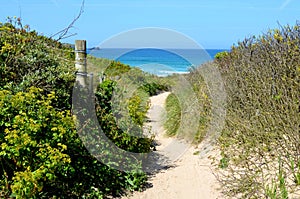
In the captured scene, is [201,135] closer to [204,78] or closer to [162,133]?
[162,133]

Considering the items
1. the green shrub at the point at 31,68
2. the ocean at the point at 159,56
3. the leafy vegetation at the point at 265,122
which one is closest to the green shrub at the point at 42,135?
the green shrub at the point at 31,68

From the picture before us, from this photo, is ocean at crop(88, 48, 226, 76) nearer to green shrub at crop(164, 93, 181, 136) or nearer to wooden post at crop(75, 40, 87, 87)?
wooden post at crop(75, 40, 87, 87)

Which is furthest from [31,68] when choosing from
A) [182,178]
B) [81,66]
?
[182,178]

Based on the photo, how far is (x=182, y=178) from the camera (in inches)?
211

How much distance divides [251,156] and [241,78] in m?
1.99

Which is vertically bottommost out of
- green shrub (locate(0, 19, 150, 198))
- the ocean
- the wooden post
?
green shrub (locate(0, 19, 150, 198))

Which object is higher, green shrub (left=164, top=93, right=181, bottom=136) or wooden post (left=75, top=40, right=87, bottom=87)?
wooden post (left=75, top=40, right=87, bottom=87)

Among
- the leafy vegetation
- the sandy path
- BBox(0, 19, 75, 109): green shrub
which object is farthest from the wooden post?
the leafy vegetation

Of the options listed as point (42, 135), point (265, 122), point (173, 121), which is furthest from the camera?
point (173, 121)

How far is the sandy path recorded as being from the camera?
4.77m

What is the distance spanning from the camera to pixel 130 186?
16.2ft

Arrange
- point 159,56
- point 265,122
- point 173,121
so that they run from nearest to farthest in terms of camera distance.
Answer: point 265,122, point 173,121, point 159,56

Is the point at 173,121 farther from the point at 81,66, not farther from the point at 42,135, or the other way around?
the point at 42,135

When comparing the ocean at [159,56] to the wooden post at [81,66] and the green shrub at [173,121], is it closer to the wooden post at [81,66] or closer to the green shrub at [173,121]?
the wooden post at [81,66]
